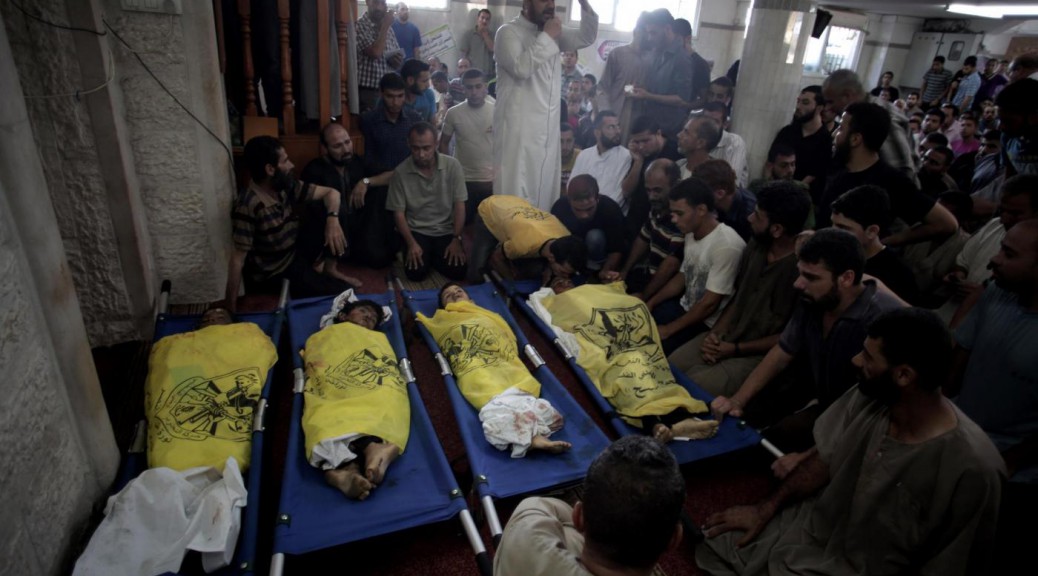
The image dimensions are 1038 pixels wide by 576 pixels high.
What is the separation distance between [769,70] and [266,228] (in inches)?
172

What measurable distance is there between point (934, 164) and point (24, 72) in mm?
5838

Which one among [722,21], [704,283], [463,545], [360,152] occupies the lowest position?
[463,545]

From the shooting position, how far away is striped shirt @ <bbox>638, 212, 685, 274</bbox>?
3451 mm

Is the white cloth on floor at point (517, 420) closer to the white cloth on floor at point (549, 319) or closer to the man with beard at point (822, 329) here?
the white cloth on floor at point (549, 319)

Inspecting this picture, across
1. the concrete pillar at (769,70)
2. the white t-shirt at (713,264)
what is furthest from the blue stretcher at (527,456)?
the concrete pillar at (769,70)

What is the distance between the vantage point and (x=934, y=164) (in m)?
4.36

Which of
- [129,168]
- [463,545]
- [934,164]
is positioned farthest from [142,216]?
[934,164]

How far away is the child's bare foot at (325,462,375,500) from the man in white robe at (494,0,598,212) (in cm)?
296

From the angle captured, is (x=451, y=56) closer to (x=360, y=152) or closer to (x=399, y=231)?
(x=360, y=152)

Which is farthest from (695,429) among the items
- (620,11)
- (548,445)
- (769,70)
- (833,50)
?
(833,50)

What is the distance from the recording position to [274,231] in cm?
370

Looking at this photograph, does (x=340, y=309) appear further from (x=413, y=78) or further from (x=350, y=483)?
(x=413, y=78)

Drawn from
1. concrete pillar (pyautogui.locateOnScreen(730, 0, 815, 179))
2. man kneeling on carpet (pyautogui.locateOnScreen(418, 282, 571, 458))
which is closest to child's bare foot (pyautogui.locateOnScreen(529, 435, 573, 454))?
man kneeling on carpet (pyautogui.locateOnScreen(418, 282, 571, 458))

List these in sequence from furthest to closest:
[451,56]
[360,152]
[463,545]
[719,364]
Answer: [451,56], [360,152], [719,364], [463,545]
